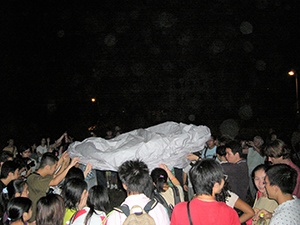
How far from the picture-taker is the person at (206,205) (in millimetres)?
1652

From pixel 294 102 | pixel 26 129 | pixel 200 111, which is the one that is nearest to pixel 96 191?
pixel 26 129

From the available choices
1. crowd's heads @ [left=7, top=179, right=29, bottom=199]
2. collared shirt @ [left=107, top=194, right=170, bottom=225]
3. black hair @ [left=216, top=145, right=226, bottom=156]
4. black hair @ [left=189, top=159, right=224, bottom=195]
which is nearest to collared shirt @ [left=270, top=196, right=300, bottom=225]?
black hair @ [left=189, top=159, right=224, bottom=195]


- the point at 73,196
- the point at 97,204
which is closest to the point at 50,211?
the point at 73,196

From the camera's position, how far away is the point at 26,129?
1080cm

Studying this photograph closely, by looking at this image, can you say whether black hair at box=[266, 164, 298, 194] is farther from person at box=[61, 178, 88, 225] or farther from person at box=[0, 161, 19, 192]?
person at box=[0, 161, 19, 192]

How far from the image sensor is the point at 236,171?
10.6 ft

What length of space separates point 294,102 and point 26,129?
2194 cm

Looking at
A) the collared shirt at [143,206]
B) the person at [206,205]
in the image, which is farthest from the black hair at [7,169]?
the person at [206,205]

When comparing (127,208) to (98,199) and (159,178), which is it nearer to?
(98,199)

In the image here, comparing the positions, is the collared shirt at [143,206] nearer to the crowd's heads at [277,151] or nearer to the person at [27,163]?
the crowd's heads at [277,151]

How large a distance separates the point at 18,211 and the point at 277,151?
11.3 ft

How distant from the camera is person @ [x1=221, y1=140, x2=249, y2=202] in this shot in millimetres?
3156

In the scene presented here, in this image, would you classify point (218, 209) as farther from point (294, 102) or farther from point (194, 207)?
point (294, 102)

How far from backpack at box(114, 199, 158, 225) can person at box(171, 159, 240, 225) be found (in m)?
0.22
